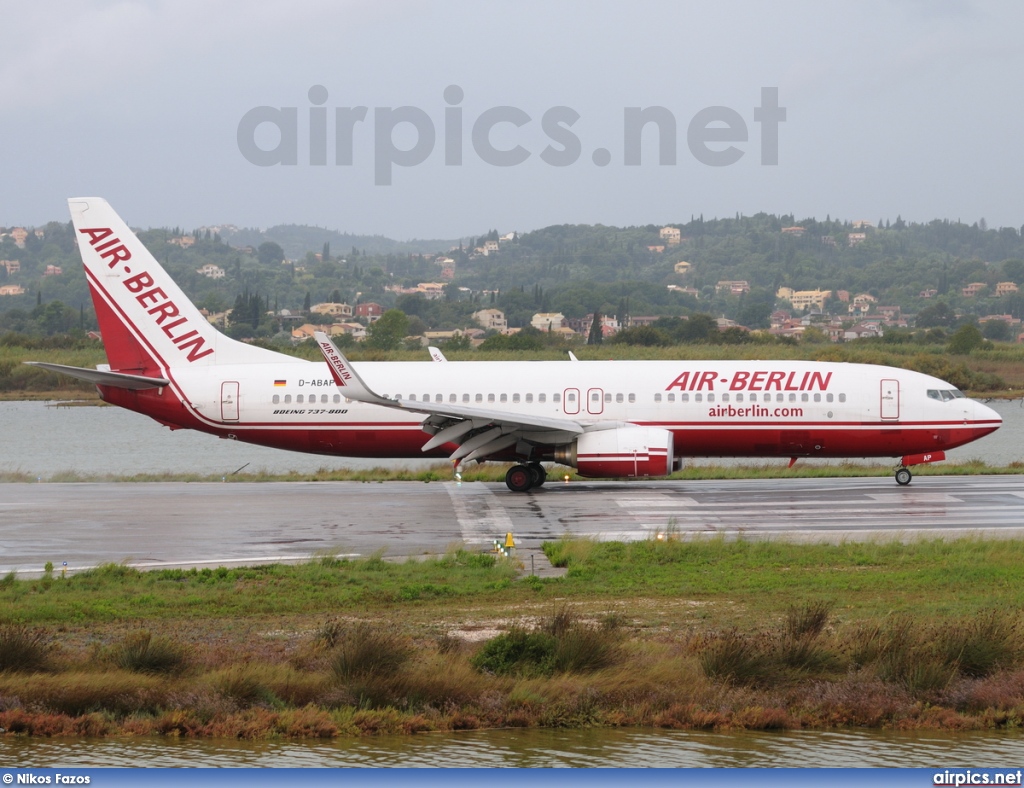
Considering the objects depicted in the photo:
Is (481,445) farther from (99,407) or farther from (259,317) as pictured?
(259,317)

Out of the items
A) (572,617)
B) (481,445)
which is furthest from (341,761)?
(481,445)

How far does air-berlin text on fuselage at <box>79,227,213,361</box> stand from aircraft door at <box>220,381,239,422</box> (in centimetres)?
166

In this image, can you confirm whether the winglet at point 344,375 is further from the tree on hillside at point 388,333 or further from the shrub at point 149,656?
the tree on hillside at point 388,333

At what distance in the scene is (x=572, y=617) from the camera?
16.3 metres

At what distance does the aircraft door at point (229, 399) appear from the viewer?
117 feet

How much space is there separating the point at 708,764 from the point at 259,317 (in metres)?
166

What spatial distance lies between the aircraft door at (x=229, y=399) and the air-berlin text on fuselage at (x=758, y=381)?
11909 millimetres

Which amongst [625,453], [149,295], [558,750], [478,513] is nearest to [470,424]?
[625,453]

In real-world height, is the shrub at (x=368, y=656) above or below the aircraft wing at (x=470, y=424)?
below

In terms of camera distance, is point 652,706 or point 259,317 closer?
point 652,706

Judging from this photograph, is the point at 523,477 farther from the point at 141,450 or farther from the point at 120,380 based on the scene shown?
the point at 141,450

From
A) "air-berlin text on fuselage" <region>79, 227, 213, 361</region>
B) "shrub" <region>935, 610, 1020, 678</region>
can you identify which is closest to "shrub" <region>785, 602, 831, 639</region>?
"shrub" <region>935, 610, 1020, 678</region>

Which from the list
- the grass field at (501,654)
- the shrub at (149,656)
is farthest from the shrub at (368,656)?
the shrub at (149,656)

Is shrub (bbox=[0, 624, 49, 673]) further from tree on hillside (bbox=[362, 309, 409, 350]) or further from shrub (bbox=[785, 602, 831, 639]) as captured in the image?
tree on hillside (bbox=[362, 309, 409, 350])
